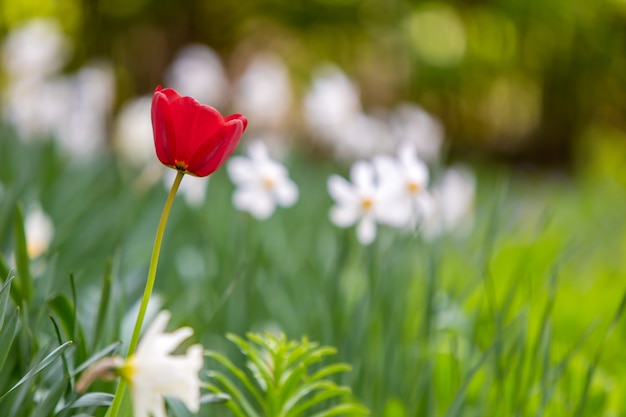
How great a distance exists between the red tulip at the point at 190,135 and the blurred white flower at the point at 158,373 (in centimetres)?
16

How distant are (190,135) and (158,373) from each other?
0.21 m

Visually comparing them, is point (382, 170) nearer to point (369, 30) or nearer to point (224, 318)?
point (224, 318)

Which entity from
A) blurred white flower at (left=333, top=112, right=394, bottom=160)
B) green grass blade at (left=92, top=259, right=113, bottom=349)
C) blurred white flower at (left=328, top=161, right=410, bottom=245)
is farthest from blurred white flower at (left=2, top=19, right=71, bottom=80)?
green grass blade at (left=92, top=259, right=113, bottom=349)

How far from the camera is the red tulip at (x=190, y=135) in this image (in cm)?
62

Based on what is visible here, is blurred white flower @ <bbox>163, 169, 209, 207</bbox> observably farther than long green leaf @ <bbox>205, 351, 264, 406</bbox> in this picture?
Yes

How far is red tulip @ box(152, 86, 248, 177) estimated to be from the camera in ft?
2.03

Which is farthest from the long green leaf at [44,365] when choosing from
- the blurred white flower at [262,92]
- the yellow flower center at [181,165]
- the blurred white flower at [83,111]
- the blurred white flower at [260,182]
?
the blurred white flower at [262,92]

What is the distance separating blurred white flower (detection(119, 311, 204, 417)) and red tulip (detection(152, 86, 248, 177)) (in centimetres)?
16

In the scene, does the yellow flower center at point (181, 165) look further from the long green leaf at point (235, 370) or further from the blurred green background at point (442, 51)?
the blurred green background at point (442, 51)

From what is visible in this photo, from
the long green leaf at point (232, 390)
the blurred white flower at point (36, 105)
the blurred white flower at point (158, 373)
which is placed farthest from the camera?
the blurred white flower at point (36, 105)

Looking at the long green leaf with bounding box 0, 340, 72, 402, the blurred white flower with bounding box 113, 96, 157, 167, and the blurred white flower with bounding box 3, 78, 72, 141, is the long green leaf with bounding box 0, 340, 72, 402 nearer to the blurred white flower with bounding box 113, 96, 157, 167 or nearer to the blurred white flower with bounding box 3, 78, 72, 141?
the blurred white flower with bounding box 113, 96, 157, 167

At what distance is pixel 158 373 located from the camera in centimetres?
52

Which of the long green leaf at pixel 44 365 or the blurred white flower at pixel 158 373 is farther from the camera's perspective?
the long green leaf at pixel 44 365

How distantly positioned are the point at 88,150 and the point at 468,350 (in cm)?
251
